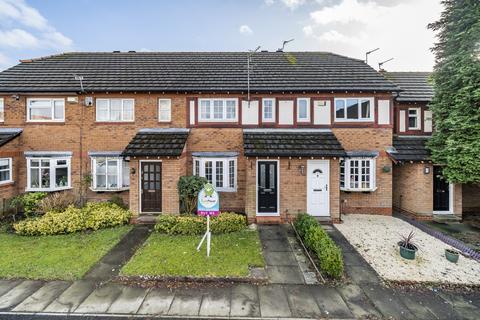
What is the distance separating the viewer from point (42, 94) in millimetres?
12695

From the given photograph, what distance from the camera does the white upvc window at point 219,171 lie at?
12531 millimetres

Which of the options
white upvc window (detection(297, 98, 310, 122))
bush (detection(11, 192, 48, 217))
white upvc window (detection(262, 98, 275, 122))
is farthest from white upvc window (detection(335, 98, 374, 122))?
bush (detection(11, 192, 48, 217))

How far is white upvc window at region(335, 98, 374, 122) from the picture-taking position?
12656mm

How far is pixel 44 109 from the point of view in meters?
12.9

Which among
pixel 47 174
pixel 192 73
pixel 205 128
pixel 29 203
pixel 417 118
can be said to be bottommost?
pixel 29 203

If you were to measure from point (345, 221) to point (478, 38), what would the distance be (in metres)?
9.48

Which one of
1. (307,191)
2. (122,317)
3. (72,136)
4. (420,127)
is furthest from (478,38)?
(72,136)

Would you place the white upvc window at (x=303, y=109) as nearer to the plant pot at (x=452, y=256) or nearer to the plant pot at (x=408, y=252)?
the plant pot at (x=408, y=252)

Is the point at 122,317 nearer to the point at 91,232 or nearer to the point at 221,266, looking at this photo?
the point at 221,266

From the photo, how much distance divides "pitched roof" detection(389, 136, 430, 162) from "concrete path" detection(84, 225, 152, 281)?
12558 millimetres

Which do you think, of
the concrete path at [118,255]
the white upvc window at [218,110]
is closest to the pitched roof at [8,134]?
the concrete path at [118,255]

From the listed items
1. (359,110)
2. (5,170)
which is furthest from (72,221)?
(359,110)

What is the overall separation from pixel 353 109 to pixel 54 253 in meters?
14.5

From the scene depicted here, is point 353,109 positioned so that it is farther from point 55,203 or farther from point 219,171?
point 55,203
